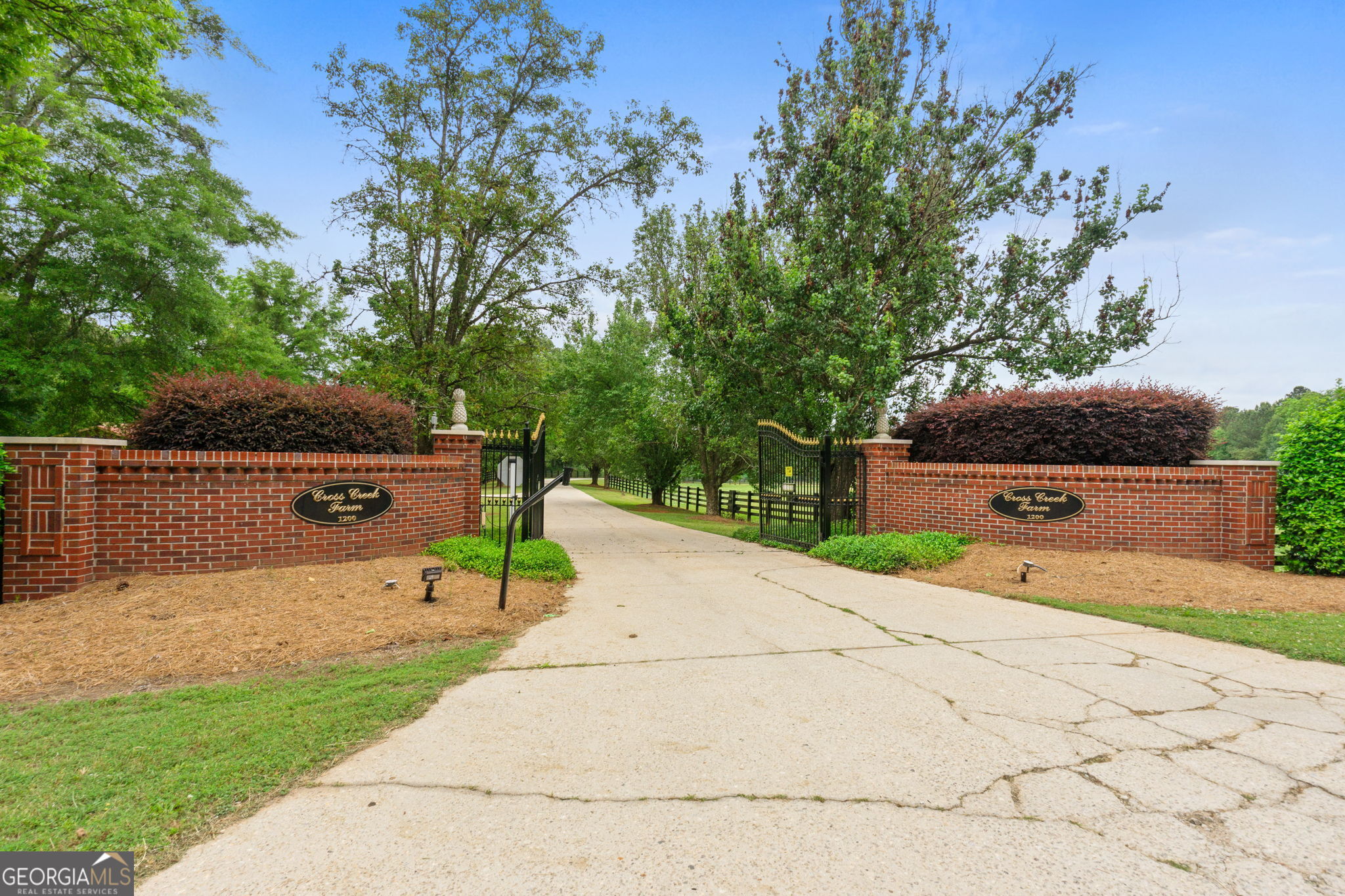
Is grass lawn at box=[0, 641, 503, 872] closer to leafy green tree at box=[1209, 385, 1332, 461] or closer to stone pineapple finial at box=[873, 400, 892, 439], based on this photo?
stone pineapple finial at box=[873, 400, 892, 439]

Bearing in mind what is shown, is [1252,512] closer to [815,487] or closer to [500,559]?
[815,487]

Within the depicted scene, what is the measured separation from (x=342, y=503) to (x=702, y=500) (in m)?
25.4

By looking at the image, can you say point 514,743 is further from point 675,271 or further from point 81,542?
point 675,271

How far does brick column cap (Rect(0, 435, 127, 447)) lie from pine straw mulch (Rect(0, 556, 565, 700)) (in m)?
1.40

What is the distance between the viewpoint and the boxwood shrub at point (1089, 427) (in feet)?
30.1

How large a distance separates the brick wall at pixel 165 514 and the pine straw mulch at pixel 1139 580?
744 centimetres

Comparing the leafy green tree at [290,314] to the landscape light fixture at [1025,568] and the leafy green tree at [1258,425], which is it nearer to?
the landscape light fixture at [1025,568]

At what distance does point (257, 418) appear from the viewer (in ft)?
24.3

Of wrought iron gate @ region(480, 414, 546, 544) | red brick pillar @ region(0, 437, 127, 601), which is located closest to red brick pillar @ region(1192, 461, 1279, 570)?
wrought iron gate @ region(480, 414, 546, 544)

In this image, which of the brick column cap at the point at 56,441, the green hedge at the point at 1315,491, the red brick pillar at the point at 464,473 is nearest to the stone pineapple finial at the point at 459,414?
the red brick pillar at the point at 464,473

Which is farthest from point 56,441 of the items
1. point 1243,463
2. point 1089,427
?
point 1243,463

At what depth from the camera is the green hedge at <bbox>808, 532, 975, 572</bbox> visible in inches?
353

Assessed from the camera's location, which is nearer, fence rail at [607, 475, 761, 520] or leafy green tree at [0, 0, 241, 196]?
leafy green tree at [0, 0, 241, 196]

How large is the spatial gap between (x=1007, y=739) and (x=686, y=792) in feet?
5.84
